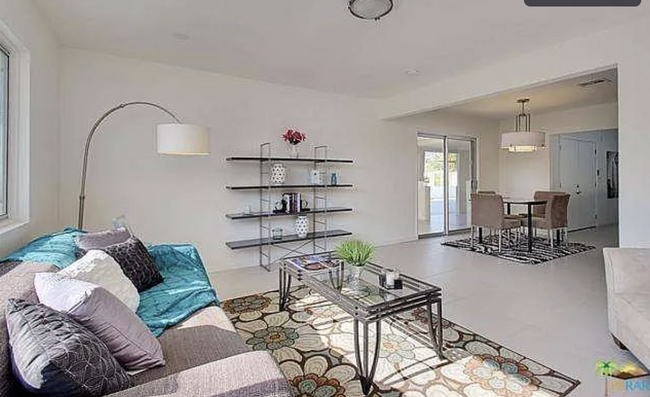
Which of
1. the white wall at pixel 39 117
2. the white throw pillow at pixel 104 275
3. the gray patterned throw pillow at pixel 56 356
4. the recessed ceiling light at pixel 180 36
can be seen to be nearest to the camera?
the gray patterned throw pillow at pixel 56 356

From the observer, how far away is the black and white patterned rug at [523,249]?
491 centimetres

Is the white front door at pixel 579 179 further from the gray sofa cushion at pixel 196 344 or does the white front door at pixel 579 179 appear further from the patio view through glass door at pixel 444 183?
the gray sofa cushion at pixel 196 344

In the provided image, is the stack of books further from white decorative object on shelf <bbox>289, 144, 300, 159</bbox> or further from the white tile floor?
white decorative object on shelf <bbox>289, 144, 300, 159</bbox>

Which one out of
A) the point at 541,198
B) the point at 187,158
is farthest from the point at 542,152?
the point at 187,158

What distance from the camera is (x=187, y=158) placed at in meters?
4.19

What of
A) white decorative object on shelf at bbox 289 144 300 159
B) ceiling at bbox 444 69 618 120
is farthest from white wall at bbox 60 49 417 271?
ceiling at bbox 444 69 618 120

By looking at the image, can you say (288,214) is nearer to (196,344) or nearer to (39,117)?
(39,117)

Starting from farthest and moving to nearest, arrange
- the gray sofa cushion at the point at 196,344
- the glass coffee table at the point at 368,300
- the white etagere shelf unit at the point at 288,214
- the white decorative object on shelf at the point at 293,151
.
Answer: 1. the white decorative object on shelf at the point at 293,151
2. the white etagere shelf unit at the point at 288,214
3. the glass coffee table at the point at 368,300
4. the gray sofa cushion at the point at 196,344

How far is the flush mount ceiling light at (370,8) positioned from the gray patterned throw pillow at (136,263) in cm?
236

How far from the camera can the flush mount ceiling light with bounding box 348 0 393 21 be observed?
2549 millimetres

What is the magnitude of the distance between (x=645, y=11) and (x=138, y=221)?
5.19 meters

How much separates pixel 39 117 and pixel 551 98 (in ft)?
22.6

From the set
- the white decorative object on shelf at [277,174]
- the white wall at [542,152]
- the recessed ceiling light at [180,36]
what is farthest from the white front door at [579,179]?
the recessed ceiling light at [180,36]

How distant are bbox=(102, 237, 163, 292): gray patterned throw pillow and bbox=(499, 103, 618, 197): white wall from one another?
753cm
